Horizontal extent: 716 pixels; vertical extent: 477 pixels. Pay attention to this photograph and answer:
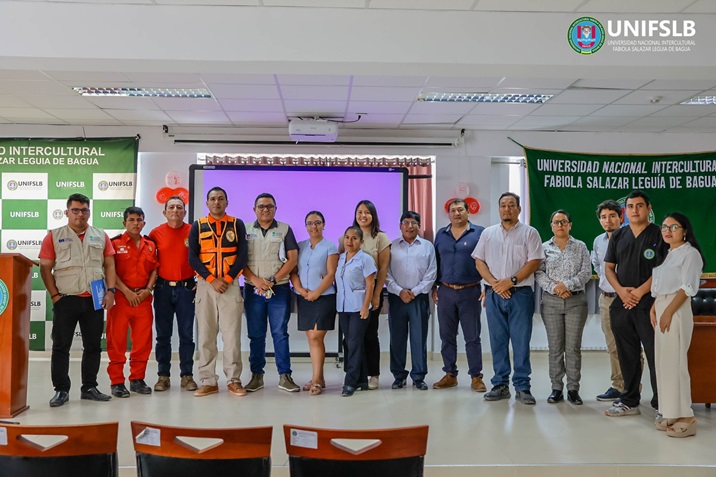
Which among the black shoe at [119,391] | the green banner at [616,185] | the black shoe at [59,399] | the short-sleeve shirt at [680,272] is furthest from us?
the green banner at [616,185]

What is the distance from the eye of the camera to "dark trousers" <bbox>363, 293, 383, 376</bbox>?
519 centimetres

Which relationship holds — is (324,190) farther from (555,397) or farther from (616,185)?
(616,185)

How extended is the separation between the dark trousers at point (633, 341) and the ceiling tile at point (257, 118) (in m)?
4.03

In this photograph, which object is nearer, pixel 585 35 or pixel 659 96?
pixel 585 35

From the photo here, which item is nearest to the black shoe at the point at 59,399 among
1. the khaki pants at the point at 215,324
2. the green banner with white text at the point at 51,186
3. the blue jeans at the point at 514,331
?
the khaki pants at the point at 215,324

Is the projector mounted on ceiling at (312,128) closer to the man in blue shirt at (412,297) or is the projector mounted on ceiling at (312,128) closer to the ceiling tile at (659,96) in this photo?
the man in blue shirt at (412,297)

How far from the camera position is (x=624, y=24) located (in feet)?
13.0

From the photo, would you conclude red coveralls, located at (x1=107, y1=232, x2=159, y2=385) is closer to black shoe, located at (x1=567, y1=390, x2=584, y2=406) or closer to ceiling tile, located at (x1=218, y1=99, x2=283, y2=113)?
ceiling tile, located at (x1=218, y1=99, x2=283, y2=113)

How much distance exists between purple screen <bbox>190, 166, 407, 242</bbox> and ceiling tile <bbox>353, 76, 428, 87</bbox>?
5.36 feet

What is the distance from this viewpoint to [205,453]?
183 centimetres

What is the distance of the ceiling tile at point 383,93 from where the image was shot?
5450 millimetres

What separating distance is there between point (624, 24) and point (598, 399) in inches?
113

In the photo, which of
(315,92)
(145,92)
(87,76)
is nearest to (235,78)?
(315,92)

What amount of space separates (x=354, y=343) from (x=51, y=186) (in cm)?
429
